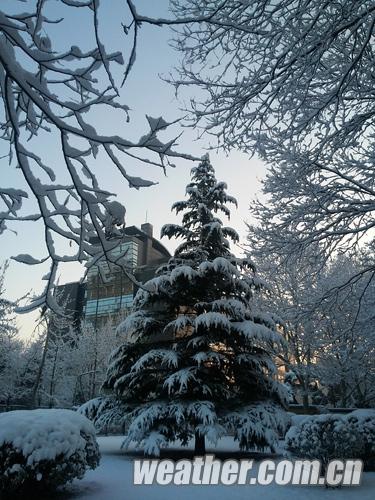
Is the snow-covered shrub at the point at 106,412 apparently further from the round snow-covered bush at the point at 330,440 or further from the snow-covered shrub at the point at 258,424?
the round snow-covered bush at the point at 330,440

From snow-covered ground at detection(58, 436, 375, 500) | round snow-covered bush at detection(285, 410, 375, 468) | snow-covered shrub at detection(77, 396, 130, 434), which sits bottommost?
snow-covered ground at detection(58, 436, 375, 500)

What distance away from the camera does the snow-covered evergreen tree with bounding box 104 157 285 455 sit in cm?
935

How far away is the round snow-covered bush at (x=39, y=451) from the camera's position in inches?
210

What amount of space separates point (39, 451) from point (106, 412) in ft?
17.0

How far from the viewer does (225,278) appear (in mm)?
11562

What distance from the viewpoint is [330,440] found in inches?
287

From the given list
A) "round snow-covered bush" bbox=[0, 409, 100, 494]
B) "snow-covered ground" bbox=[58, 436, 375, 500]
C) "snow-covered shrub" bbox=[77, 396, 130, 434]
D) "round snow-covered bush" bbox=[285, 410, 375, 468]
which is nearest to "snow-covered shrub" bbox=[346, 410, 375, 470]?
"round snow-covered bush" bbox=[285, 410, 375, 468]

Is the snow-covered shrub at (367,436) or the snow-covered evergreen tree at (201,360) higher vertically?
the snow-covered evergreen tree at (201,360)

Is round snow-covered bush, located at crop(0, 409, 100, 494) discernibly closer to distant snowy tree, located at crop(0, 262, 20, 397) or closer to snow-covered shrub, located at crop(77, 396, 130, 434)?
snow-covered shrub, located at crop(77, 396, 130, 434)

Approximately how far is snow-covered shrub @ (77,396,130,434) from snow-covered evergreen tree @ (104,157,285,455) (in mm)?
287

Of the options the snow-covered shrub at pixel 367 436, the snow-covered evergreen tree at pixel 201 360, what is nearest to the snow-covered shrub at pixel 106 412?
the snow-covered evergreen tree at pixel 201 360

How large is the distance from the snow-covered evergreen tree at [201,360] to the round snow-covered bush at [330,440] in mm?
1458

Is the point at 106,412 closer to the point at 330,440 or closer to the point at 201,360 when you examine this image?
the point at 201,360

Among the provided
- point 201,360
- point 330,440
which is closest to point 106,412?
point 201,360
